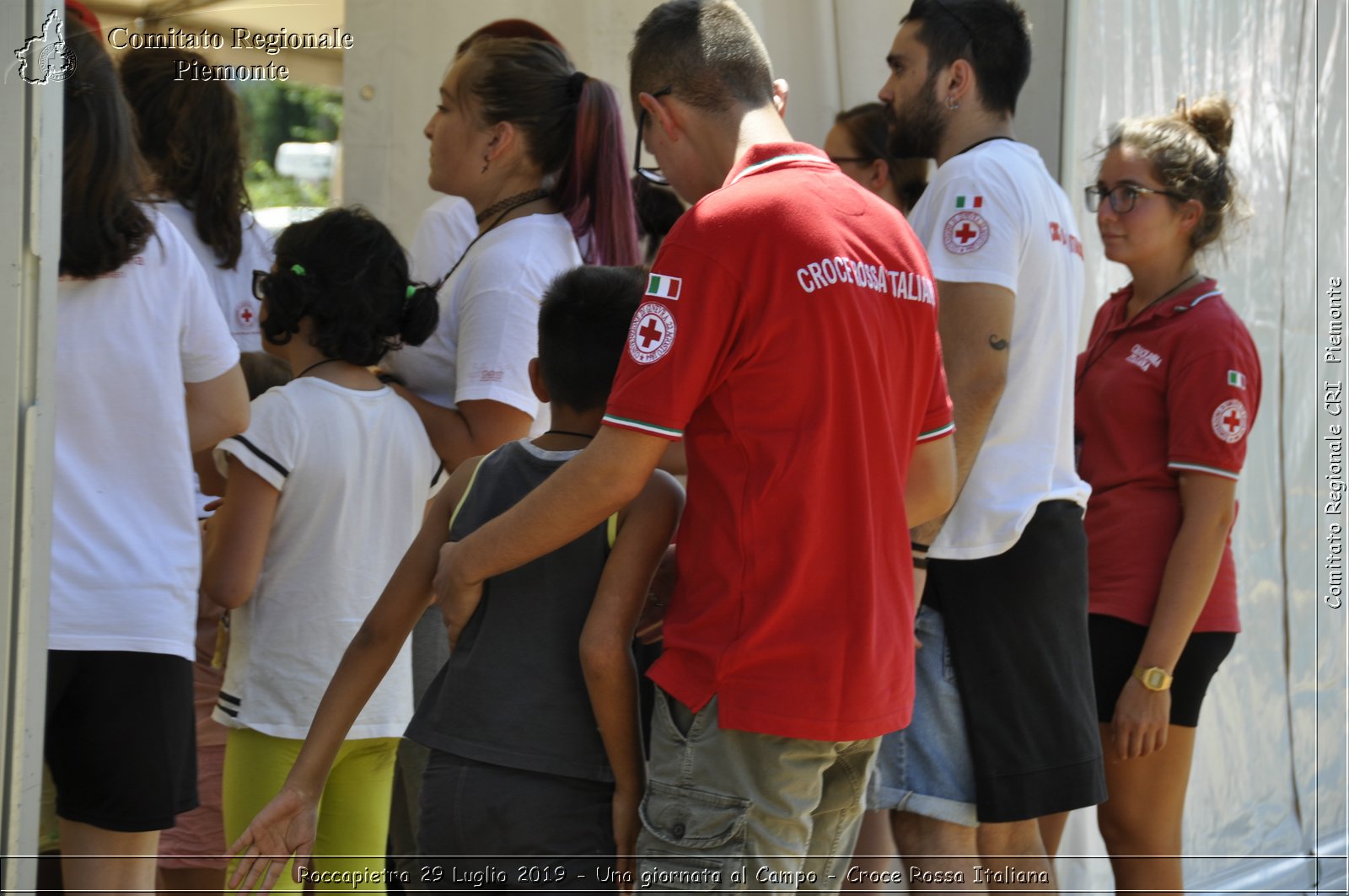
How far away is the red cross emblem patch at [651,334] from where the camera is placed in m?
1.63

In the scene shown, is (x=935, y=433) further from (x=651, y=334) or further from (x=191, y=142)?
(x=191, y=142)

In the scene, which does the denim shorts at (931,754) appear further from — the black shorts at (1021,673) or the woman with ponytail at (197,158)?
the woman with ponytail at (197,158)

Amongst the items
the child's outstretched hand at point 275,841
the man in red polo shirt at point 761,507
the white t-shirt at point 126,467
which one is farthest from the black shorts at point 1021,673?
the white t-shirt at point 126,467

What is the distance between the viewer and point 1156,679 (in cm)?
279

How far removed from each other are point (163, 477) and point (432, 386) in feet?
2.30

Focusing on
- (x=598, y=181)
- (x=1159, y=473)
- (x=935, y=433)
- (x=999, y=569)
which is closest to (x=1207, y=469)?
(x=1159, y=473)

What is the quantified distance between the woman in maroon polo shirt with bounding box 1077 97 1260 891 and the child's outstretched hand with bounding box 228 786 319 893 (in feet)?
Answer: 5.81

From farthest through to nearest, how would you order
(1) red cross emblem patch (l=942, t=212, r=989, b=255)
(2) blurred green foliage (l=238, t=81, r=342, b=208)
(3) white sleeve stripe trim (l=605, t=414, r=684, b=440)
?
(2) blurred green foliage (l=238, t=81, r=342, b=208)
(1) red cross emblem patch (l=942, t=212, r=989, b=255)
(3) white sleeve stripe trim (l=605, t=414, r=684, b=440)

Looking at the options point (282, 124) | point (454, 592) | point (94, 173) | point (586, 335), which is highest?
point (282, 124)

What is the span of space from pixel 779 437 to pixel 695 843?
1.70ft

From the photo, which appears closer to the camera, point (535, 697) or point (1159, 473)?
point (535, 697)

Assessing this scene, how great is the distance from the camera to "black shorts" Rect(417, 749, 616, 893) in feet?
5.79

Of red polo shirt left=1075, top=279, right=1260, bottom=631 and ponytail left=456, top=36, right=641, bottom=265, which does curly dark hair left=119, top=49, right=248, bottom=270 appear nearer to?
ponytail left=456, top=36, right=641, bottom=265

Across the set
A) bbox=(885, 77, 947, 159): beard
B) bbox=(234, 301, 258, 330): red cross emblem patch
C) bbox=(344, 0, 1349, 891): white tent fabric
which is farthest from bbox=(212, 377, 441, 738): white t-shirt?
bbox=(344, 0, 1349, 891): white tent fabric
